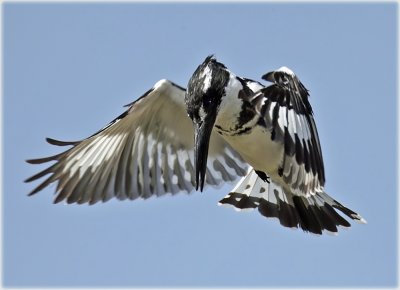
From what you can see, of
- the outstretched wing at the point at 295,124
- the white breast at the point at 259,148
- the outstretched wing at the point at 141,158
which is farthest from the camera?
the outstretched wing at the point at 141,158

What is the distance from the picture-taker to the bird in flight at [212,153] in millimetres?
6766

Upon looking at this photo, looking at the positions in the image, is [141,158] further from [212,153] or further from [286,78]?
[286,78]

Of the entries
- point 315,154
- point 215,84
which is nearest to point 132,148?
point 215,84

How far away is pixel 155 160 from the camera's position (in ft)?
27.3

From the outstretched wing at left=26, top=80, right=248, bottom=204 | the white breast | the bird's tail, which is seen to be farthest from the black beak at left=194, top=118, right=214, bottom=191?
the bird's tail

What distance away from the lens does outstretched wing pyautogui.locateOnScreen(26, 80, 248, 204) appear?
A: 7.80m

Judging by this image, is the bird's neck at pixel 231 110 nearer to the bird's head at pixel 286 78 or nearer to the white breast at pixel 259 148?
the white breast at pixel 259 148

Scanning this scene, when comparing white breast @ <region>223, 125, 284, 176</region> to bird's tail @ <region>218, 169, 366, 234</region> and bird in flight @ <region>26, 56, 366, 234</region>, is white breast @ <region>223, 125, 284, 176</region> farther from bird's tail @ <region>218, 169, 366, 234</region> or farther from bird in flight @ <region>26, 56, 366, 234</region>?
bird's tail @ <region>218, 169, 366, 234</region>

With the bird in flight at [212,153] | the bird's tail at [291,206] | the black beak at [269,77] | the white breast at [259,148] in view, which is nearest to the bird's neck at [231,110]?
the bird in flight at [212,153]

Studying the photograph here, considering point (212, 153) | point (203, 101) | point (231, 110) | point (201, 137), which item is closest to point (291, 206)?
point (212, 153)

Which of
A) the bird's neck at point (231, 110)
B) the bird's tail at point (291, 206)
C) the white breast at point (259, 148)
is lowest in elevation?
the bird's tail at point (291, 206)

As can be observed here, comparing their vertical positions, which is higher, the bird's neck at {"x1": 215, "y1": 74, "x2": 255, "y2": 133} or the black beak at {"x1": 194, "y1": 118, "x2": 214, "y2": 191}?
the bird's neck at {"x1": 215, "y1": 74, "x2": 255, "y2": 133}

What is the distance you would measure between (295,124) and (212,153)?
1.95 meters

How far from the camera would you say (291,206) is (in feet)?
26.5
